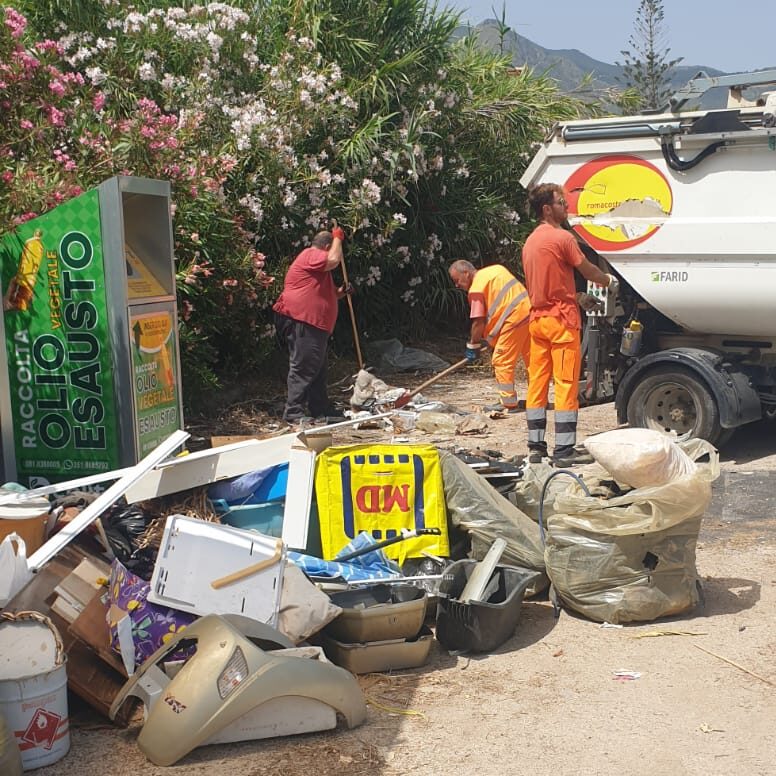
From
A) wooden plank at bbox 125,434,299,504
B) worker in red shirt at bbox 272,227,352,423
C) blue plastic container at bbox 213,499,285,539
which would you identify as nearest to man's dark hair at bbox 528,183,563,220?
worker in red shirt at bbox 272,227,352,423

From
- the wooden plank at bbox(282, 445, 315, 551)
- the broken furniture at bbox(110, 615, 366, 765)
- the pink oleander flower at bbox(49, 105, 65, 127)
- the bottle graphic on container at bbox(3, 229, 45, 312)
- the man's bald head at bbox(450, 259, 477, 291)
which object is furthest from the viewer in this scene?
the man's bald head at bbox(450, 259, 477, 291)

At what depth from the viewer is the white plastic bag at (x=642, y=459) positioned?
4645 mm

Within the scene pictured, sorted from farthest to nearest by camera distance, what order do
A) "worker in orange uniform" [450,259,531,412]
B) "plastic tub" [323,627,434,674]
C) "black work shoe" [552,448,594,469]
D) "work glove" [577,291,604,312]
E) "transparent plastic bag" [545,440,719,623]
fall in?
"worker in orange uniform" [450,259,531,412]
"work glove" [577,291,604,312]
"black work shoe" [552,448,594,469]
"transparent plastic bag" [545,440,719,623]
"plastic tub" [323,627,434,674]

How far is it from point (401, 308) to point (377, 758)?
9675mm

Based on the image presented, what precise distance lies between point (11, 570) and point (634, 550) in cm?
250

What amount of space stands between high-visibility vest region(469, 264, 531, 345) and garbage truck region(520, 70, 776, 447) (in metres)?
0.80

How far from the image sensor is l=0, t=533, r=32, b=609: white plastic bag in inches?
145

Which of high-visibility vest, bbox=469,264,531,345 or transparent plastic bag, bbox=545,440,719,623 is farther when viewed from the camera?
high-visibility vest, bbox=469,264,531,345

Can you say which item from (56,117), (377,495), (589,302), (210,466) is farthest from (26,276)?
(589,302)

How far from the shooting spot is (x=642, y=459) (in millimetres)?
4645

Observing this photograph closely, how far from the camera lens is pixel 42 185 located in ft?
24.5

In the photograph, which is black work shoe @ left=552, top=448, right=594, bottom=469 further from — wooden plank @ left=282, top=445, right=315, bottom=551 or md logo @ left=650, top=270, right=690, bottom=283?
wooden plank @ left=282, top=445, right=315, bottom=551

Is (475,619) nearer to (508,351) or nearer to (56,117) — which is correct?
(508,351)

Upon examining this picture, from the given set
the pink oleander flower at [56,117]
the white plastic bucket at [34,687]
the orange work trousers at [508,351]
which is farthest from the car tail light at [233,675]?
the pink oleander flower at [56,117]
